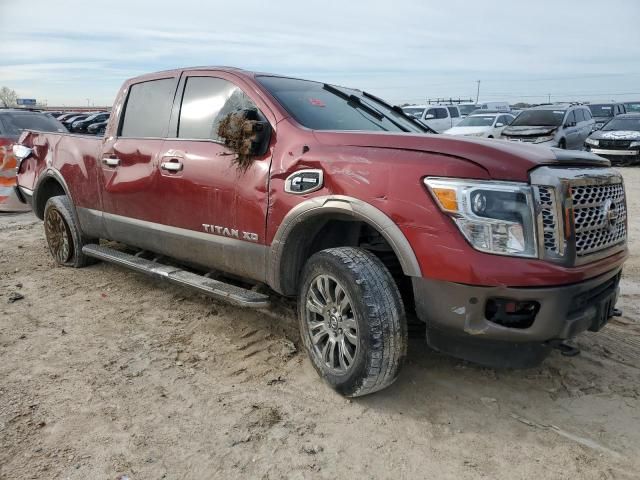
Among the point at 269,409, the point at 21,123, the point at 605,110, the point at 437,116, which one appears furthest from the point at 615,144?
the point at 269,409

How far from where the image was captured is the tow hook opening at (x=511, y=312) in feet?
8.20

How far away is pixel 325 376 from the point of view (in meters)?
3.06

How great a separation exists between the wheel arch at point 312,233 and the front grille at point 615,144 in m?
15.1

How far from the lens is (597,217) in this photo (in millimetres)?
2787

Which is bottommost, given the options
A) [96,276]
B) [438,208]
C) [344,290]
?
[96,276]

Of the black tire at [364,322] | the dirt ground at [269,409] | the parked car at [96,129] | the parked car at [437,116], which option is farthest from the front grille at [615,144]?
the black tire at [364,322]

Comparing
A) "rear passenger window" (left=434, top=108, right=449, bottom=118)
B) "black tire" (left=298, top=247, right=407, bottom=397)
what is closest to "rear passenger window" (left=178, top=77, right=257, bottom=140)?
"black tire" (left=298, top=247, right=407, bottom=397)

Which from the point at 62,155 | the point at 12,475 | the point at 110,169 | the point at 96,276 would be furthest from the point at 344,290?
the point at 62,155

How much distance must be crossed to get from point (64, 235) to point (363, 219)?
393 cm

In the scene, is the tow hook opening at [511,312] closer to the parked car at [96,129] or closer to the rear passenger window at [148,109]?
the rear passenger window at [148,109]

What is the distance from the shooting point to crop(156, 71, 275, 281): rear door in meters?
3.41

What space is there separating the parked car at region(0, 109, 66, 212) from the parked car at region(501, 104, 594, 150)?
11.5 m

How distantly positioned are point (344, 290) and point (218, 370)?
1.05 m

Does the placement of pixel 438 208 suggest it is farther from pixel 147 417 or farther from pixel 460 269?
pixel 147 417
